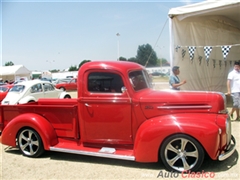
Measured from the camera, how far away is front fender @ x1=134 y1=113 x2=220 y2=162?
10.2 ft

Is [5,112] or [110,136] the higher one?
[5,112]

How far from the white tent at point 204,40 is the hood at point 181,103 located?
4623 millimetres

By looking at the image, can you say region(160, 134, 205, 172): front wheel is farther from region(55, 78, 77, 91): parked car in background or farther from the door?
region(55, 78, 77, 91): parked car in background

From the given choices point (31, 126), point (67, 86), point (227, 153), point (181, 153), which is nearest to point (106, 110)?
point (181, 153)

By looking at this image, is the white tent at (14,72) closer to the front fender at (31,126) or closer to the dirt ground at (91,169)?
the front fender at (31,126)

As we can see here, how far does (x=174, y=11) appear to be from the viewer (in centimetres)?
825

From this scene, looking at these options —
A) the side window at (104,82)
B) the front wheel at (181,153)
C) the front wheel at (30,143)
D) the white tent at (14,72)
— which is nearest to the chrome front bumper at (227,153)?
the front wheel at (181,153)

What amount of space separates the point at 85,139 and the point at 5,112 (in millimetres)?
1939

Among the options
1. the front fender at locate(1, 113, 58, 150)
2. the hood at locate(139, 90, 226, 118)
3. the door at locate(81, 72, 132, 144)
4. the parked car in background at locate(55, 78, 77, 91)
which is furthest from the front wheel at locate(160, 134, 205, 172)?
the parked car in background at locate(55, 78, 77, 91)

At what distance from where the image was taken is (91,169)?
11.9 ft

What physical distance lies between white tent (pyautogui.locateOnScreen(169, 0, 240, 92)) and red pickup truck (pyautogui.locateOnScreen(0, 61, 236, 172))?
4927 millimetres

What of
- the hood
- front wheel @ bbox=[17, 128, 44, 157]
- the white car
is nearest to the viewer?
the hood

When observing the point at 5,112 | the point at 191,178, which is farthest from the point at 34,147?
the point at 191,178

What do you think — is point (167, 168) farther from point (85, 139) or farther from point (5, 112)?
point (5, 112)
